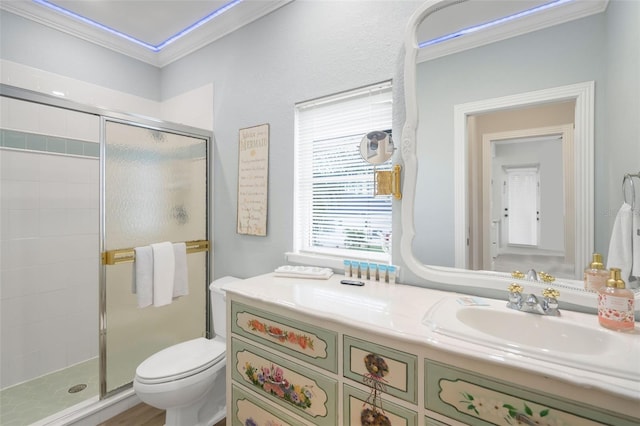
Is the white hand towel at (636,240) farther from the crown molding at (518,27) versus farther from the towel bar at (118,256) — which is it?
the towel bar at (118,256)

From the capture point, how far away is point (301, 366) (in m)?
1.15

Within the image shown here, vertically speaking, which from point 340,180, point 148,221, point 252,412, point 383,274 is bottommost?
point 252,412

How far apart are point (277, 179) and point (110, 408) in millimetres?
1725

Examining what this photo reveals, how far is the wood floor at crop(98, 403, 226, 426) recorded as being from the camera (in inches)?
71.5

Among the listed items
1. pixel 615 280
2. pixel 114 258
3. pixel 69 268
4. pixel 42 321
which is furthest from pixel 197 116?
pixel 615 280

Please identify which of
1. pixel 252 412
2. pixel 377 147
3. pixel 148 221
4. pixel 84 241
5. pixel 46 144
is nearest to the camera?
pixel 252 412

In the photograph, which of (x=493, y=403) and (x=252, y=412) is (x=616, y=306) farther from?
(x=252, y=412)

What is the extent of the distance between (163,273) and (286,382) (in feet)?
3.87

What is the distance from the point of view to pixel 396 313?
42.5 inches

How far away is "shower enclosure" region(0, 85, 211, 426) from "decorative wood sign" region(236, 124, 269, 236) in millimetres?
385

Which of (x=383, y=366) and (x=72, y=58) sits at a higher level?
(x=72, y=58)

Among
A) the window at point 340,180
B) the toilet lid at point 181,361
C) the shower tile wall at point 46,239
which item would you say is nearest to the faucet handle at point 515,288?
the window at point 340,180

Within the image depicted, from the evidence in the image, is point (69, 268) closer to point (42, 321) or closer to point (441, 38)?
point (42, 321)

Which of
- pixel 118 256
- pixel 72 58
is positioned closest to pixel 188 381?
pixel 118 256
